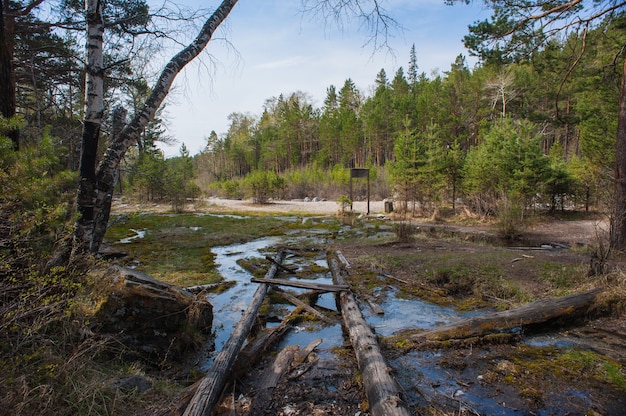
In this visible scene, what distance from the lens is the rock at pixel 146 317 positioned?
4.20m

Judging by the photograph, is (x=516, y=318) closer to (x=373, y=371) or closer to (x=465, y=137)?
(x=373, y=371)

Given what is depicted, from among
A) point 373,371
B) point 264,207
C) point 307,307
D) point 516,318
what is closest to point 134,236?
point 307,307

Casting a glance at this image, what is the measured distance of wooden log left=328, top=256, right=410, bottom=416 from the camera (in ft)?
9.76

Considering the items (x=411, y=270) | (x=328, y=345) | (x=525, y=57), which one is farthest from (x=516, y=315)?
(x=525, y=57)

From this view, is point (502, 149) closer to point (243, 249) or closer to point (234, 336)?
point (243, 249)

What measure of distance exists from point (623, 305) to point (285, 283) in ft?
19.4

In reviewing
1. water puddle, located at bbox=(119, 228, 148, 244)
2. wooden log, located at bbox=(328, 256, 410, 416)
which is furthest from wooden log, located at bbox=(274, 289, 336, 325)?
water puddle, located at bbox=(119, 228, 148, 244)

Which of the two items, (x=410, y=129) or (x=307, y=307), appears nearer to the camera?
(x=307, y=307)

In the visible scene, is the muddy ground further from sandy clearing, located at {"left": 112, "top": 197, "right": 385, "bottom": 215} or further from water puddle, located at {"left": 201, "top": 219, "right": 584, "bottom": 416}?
sandy clearing, located at {"left": 112, "top": 197, "right": 385, "bottom": 215}

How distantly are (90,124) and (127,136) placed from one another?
1.32 ft

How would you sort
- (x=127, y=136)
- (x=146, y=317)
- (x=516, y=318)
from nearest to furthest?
1. (x=127, y=136)
2. (x=146, y=317)
3. (x=516, y=318)

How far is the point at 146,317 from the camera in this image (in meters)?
4.48

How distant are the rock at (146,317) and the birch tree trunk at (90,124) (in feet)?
2.49

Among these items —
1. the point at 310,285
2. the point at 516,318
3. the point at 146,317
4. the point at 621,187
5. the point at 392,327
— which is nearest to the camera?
the point at 146,317
